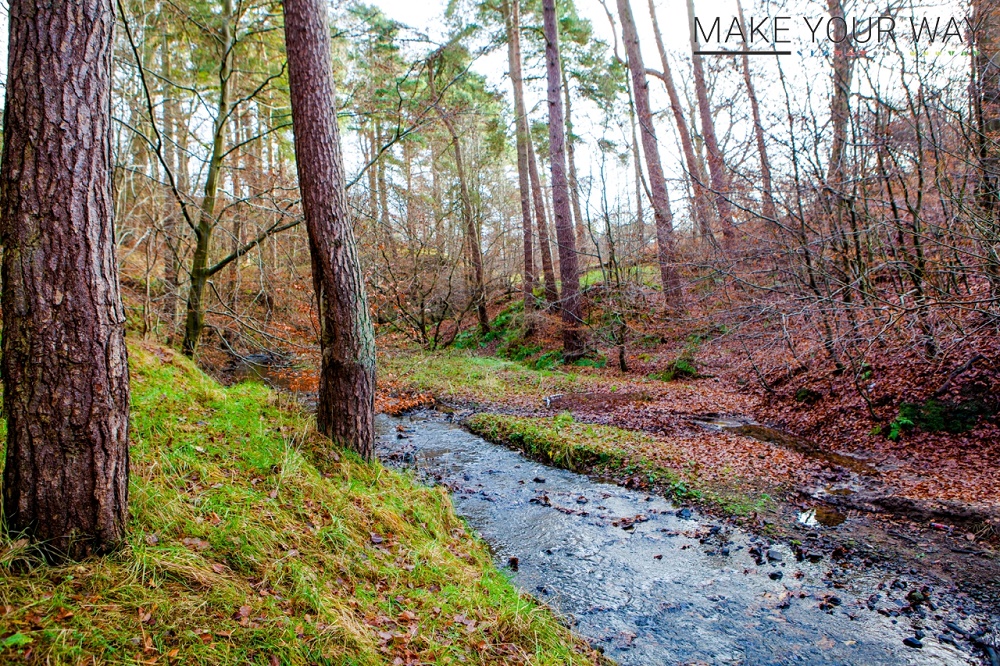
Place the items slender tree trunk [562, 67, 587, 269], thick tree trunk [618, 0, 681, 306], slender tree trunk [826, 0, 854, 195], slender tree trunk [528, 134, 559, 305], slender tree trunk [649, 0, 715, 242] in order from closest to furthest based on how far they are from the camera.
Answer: slender tree trunk [826, 0, 854, 195] → slender tree trunk [649, 0, 715, 242] → thick tree trunk [618, 0, 681, 306] → slender tree trunk [528, 134, 559, 305] → slender tree trunk [562, 67, 587, 269]

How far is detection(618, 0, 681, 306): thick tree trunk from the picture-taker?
11.9 m

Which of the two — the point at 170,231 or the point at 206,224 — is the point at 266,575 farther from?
the point at 170,231

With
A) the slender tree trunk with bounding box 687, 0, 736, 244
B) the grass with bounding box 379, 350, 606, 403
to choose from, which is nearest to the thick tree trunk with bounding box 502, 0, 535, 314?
the grass with bounding box 379, 350, 606, 403

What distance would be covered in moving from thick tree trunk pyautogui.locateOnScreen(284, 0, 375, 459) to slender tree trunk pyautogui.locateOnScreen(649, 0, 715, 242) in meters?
6.28

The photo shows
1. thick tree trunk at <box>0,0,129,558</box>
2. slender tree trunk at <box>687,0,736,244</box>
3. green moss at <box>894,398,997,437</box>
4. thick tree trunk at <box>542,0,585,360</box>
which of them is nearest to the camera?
thick tree trunk at <box>0,0,129,558</box>

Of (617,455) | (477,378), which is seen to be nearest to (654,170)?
(477,378)

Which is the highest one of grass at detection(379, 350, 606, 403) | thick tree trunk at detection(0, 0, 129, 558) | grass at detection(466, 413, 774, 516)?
thick tree trunk at detection(0, 0, 129, 558)

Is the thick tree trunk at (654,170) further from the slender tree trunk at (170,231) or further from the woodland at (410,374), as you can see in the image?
the slender tree trunk at (170,231)

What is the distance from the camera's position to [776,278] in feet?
30.2

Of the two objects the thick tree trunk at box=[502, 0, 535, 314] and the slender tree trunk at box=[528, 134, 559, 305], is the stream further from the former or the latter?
the thick tree trunk at box=[502, 0, 535, 314]

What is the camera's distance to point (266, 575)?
3.15m

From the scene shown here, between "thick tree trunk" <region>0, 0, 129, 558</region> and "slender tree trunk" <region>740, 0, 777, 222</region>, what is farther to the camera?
"slender tree trunk" <region>740, 0, 777, 222</region>

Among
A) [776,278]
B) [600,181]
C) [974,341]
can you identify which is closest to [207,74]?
[600,181]

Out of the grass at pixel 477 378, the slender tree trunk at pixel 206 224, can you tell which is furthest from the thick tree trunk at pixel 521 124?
the slender tree trunk at pixel 206 224
